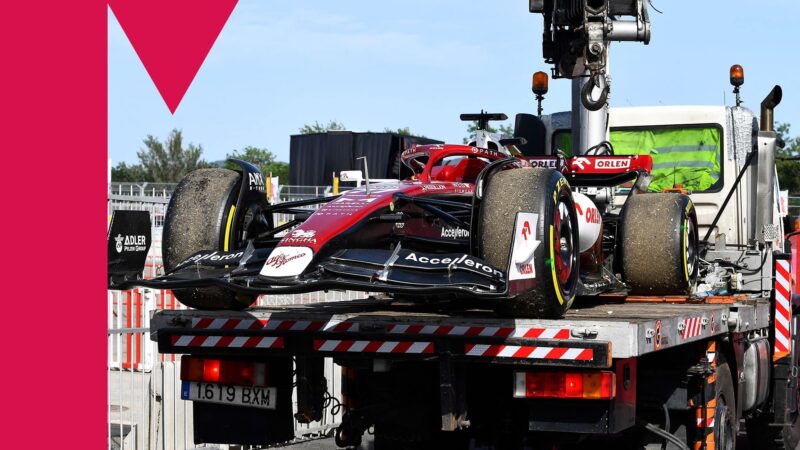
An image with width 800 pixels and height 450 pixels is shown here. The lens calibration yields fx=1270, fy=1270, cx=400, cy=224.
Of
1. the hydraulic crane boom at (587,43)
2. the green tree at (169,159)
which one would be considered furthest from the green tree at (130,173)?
the hydraulic crane boom at (587,43)

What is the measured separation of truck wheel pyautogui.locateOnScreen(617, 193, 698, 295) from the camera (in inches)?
321

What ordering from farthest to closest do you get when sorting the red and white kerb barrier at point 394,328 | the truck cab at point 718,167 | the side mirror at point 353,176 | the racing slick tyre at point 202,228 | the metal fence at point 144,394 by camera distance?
1. the truck cab at point 718,167
2. the metal fence at point 144,394
3. the side mirror at point 353,176
4. the racing slick tyre at point 202,228
5. the red and white kerb barrier at point 394,328

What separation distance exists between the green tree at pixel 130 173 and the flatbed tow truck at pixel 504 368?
65832mm

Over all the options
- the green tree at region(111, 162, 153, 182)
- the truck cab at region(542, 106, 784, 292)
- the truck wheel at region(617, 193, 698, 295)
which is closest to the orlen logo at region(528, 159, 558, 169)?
the truck wheel at region(617, 193, 698, 295)

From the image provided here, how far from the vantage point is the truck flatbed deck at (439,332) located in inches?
231

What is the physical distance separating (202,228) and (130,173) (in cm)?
6898

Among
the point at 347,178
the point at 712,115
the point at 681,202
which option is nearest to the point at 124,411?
the point at 347,178

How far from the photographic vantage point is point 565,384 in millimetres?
Answer: 5918

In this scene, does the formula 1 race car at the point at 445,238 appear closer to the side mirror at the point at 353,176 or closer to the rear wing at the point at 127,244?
the rear wing at the point at 127,244

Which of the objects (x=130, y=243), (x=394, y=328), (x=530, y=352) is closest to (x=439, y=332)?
(x=394, y=328)

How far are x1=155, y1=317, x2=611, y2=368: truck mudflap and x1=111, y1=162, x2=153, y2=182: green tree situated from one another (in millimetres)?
67089

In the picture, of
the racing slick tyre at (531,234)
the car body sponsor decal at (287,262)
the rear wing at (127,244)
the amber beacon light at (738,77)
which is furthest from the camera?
the amber beacon light at (738,77)

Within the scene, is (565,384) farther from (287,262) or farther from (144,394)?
(144,394)

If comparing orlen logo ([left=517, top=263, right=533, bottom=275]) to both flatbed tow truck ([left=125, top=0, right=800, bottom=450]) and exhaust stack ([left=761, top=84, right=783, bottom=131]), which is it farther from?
exhaust stack ([left=761, top=84, right=783, bottom=131])
